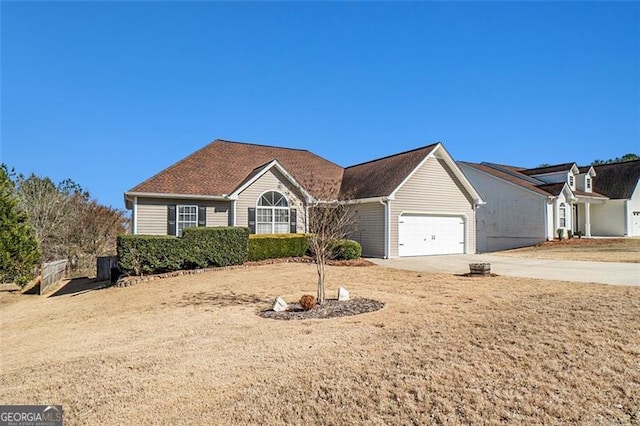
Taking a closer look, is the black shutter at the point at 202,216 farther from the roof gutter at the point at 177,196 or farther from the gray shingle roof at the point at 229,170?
the gray shingle roof at the point at 229,170

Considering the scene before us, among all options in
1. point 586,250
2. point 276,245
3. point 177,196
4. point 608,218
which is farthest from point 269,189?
point 608,218

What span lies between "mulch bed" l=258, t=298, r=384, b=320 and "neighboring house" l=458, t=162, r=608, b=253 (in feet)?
74.4

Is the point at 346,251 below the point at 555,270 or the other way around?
the other way around

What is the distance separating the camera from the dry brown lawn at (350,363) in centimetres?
381

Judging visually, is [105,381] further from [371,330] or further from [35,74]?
[35,74]

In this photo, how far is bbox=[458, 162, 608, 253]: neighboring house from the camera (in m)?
26.5

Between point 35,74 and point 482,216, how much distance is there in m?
29.2

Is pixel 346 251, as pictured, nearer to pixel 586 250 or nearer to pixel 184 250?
pixel 184 250

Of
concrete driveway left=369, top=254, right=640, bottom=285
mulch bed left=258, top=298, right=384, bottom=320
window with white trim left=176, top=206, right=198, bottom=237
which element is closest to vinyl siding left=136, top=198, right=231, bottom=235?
window with white trim left=176, top=206, right=198, bottom=237

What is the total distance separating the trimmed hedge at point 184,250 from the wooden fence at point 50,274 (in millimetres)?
4253

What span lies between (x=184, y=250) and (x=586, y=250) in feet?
72.8

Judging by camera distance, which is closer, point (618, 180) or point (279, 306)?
point (279, 306)

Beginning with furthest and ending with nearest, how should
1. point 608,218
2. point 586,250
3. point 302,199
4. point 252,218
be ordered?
point 608,218
point 586,250
point 302,199
point 252,218

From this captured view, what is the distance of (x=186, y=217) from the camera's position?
58.5 feet
